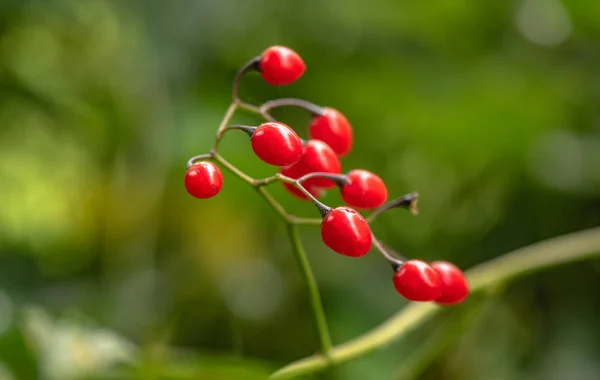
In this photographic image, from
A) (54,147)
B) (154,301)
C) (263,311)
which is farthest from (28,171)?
(263,311)

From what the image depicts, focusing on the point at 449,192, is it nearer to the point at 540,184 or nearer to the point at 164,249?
the point at 540,184

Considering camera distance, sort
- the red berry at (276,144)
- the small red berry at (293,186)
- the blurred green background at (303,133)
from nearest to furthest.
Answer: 1. the red berry at (276,144)
2. the small red berry at (293,186)
3. the blurred green background at (303,133)

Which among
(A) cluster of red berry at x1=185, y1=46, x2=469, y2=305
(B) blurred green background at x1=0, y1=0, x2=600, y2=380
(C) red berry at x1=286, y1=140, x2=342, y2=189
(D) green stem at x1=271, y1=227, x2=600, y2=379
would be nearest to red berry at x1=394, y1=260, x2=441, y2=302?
(A) cluster of red berry at x1=185, y1=46, x2=469, y2=305

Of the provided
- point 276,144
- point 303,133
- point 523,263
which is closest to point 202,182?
point 276,144

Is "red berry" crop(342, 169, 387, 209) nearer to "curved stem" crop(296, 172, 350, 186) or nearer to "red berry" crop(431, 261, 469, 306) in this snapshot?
"curved stem" crop(296, 172, 350, 186)

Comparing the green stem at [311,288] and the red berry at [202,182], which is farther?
the green stem at [311,288]

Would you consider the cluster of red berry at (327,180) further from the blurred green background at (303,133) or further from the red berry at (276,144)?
the blurred green background at (303,133)

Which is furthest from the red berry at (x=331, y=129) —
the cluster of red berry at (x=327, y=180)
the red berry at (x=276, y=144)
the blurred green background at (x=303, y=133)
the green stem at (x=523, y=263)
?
the blurred green background at (x=303, y=133)
